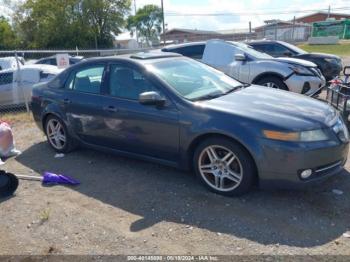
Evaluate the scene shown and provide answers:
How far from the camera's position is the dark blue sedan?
378cm

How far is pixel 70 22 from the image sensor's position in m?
47.1

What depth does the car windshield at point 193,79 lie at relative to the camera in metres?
4.52

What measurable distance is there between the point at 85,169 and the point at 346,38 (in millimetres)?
47659

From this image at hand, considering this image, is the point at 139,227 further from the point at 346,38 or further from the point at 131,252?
the point at 346,38

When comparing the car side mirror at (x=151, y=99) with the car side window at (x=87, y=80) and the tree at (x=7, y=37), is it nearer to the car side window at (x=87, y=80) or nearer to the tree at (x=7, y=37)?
the car side window at (x=87, y=80)

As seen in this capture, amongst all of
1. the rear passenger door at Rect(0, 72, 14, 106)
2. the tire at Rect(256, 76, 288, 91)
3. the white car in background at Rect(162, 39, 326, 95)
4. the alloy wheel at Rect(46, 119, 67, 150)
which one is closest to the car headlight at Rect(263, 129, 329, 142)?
the alloy wheel at Rect(46, 119, 67, 150)

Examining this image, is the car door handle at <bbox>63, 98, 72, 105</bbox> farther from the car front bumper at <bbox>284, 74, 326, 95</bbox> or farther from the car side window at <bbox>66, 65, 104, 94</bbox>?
the car front bumper at <bbox>284, 74, 326, 95</bbox>

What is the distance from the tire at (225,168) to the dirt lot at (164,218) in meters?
0.14

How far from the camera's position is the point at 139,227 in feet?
12.1

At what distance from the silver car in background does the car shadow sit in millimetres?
4170

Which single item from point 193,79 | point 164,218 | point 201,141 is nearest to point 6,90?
point 193,79

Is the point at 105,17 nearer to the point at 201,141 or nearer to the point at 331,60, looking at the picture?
the point at 331,60

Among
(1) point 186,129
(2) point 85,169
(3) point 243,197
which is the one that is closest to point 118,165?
(2) point 85,169

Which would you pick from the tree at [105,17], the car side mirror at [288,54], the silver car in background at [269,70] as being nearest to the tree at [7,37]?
the tree at [105,17]
